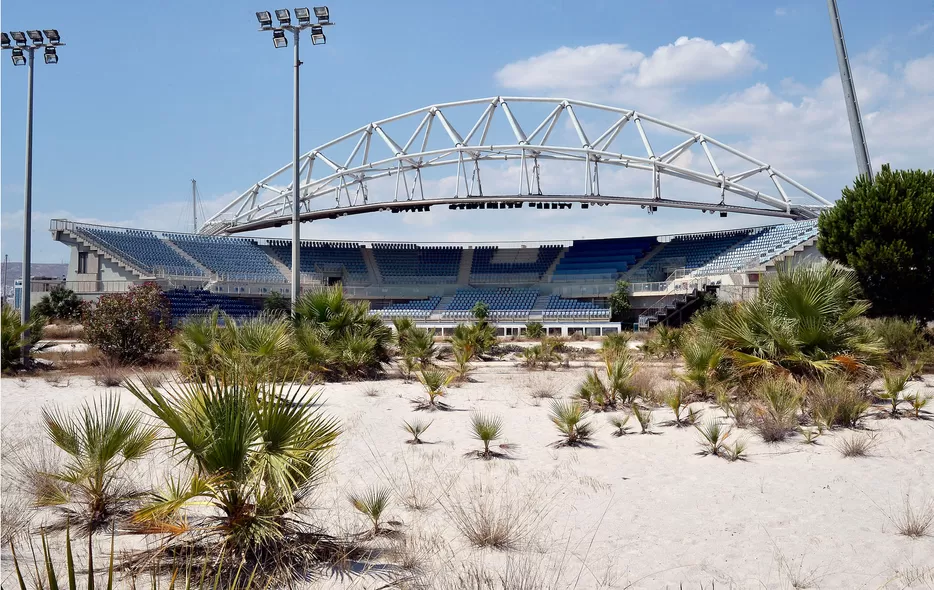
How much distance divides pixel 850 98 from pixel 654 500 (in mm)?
18291

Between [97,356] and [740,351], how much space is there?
1530 centimetres

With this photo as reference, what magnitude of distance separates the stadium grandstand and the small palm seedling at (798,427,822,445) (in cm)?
2858

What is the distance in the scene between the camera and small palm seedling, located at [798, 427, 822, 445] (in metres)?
9.29

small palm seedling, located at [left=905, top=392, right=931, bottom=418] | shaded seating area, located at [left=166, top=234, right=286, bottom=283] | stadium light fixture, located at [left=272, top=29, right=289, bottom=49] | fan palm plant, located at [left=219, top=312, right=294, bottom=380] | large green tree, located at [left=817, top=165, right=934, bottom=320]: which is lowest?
small palm seedling, located at [left=905, top=392, right=931, bottom=418]

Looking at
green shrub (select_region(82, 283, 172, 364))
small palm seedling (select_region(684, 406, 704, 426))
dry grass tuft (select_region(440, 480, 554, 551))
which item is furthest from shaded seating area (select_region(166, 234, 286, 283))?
dry grass tuft (select_region(440, 480, 554, 551))

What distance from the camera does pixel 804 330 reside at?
11.3m

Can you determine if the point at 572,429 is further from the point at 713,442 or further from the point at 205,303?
the point at 205,303

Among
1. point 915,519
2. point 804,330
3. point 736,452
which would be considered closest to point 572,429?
point 736,452

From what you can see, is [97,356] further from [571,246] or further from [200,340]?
[571,246]

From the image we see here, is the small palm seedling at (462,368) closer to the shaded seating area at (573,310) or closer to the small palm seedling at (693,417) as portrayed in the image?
the small palm seedling at (693,417)

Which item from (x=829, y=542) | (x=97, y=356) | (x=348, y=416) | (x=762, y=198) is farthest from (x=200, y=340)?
(x=762, y=198)

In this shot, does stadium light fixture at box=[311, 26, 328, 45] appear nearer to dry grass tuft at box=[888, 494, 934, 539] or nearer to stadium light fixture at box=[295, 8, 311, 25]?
stadium light fixture at box=[295, 8, 311, 25]

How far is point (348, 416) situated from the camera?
11.5 metres

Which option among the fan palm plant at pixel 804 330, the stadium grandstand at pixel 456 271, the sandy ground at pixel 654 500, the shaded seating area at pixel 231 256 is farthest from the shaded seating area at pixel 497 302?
the sandy ground at pixel 654 500
